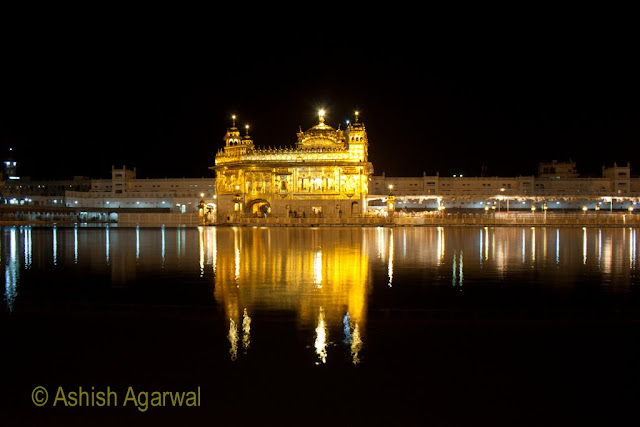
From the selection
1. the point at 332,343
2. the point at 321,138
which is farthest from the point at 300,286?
the point at 321,138

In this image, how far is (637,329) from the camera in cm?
884

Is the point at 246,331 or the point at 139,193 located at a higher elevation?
the point at 139,193

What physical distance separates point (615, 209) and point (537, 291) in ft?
252

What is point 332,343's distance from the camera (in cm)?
796

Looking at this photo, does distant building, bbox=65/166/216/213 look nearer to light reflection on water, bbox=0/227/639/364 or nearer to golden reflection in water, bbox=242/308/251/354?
light reflection on water, bbox=0/227/639/364

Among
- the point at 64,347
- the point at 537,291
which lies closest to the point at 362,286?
the point at 537,291

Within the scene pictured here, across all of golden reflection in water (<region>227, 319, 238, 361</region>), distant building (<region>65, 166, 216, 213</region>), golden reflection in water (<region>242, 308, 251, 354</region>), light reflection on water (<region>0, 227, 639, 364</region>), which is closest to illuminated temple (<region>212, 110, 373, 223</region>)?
distant building (<region>65, 166, 216, 213</region>)

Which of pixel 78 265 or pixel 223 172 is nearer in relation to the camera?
pixel 78 265

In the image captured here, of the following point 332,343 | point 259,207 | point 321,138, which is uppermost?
point 321,138

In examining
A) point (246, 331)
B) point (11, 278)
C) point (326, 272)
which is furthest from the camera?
point (326, 272)

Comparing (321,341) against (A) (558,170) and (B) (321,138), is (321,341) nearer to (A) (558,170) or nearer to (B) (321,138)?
(B) (321,138)

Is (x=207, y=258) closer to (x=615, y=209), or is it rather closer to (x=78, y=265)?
(x=78, y=265)

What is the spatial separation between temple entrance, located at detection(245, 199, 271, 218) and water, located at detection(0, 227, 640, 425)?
1621 inches

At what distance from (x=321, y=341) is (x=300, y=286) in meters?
4.68
